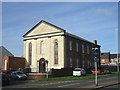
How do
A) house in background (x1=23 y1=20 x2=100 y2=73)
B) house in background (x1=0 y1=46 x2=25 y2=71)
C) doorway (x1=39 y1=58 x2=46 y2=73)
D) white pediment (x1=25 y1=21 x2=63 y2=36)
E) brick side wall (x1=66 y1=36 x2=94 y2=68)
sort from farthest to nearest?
1. doorway (x1=39 y1=58 x2=46 y2=73)
2. white pediment (x1=25 y1=21 x2=63 y2=36)
3. brick side wall (x1=66 y1=36 x2=94 y2=68)
4. house in background (x1=0 y1=46 x2=25 y2=71)
5. house in background (x1=23 y1=20 x2=100 y2=73)

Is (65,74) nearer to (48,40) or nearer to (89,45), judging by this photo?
(48,40)

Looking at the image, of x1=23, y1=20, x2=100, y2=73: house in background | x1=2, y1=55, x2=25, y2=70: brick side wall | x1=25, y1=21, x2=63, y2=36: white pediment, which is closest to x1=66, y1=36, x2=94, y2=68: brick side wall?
x1=23, y1=20, x2=100, y2=73: house in background

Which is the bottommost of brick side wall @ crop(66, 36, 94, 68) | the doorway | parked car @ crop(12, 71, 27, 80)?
parked car @ crop(12, 71, 27, 80)

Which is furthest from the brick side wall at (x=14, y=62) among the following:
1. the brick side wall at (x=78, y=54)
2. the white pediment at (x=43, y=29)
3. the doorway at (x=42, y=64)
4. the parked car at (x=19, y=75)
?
the parked car at (x=19, y=75)

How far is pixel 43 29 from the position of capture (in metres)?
62.1

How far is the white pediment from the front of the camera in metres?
60.4

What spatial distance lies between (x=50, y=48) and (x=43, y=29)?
4.93 m

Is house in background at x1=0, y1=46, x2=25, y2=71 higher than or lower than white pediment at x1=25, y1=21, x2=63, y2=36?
lower

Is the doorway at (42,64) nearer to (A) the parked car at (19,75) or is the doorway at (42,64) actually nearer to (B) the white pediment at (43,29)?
(B) the white pediment at (43,29)

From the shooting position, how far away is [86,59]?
235ft

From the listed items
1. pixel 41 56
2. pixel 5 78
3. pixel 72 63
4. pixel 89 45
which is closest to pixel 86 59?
pixel 89 45

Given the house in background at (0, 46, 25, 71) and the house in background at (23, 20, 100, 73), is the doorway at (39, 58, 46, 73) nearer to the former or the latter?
the house in background at (23, 20, 100, 73)

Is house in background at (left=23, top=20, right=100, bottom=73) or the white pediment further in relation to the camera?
the white pediment

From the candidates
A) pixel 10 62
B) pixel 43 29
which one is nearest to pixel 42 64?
pixel 10 62
